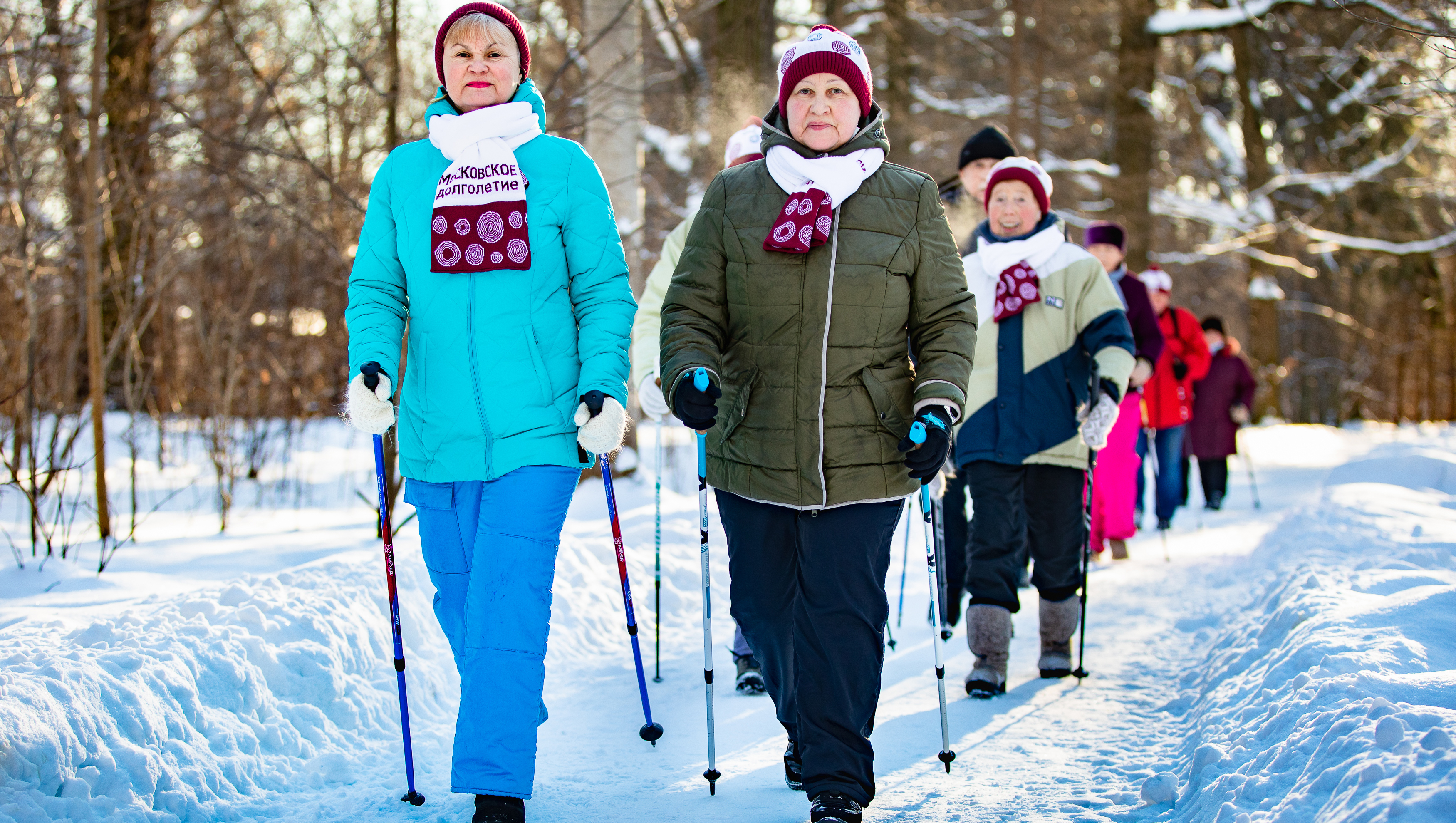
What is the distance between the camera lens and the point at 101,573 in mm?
4922

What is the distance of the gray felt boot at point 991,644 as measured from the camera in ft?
15.4

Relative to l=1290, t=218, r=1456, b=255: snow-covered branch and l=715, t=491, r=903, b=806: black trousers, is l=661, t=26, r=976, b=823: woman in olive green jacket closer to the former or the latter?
l=715, t=491, r=903, b=806: black trousers

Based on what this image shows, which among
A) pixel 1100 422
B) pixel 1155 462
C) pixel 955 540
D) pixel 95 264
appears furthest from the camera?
pixel 1155 462

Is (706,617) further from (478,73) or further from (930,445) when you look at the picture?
(478,73)

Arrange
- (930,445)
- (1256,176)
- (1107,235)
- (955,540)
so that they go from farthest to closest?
(1256,176)
(1107,235)
(955,540)
(930,445)

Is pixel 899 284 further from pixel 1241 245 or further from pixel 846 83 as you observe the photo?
pixel 1241 245

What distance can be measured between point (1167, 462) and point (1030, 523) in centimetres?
580

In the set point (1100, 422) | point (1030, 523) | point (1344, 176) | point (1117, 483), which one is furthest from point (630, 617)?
point (1344, 176)

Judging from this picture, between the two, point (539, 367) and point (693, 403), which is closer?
point (693, 403)

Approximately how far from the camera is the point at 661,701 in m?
4.55

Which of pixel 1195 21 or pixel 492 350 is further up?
pixel 1195 21

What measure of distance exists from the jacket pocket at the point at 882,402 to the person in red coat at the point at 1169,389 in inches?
294

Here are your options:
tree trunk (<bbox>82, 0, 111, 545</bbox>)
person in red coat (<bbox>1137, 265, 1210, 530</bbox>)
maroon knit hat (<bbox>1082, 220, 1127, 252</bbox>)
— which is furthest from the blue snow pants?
person in red coat (<bbox>1137, 265, 1210, 530</bbox>)

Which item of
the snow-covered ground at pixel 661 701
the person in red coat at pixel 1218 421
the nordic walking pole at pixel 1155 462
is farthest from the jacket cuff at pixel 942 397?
the person in red coat at pixel 1218 421
